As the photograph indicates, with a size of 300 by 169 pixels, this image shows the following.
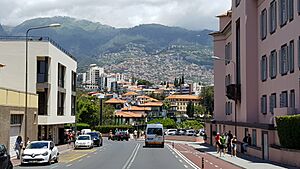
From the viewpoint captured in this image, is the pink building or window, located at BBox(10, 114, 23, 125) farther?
window, located at BBox(10, 114, 23, 125)

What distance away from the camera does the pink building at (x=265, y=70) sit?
36.9 meters

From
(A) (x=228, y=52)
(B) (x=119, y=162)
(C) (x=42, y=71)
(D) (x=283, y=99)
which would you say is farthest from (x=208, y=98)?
(B) (x=119, y=162)

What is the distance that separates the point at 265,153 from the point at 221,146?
8369 millimetres

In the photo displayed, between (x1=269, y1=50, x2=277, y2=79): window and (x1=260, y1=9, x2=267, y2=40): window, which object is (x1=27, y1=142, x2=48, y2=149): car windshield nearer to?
(x1=269, y1=50, x2=277, y2=79): window

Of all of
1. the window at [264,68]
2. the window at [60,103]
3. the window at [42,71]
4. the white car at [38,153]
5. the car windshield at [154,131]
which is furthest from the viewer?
the window at [60,103]

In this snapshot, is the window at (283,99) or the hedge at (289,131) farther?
the window at (283,99)

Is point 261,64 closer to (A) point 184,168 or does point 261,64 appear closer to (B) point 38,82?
(A) point 184,168

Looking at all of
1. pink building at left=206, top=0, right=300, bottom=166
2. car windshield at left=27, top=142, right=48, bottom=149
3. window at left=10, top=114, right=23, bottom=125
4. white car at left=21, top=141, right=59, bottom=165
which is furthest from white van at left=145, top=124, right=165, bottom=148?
car windshield at left=27, top=142, right=48, bottom=149

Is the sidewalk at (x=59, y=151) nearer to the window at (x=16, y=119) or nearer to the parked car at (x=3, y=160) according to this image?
the window at (x=16, y=119)

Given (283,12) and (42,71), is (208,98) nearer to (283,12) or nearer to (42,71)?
(42,71)

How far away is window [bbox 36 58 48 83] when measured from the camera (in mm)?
59156

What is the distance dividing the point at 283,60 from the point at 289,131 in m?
10.5

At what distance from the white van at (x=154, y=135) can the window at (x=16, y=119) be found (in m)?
19.0

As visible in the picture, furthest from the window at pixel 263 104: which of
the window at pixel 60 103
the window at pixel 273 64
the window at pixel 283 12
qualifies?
the window at pixel 60 103
